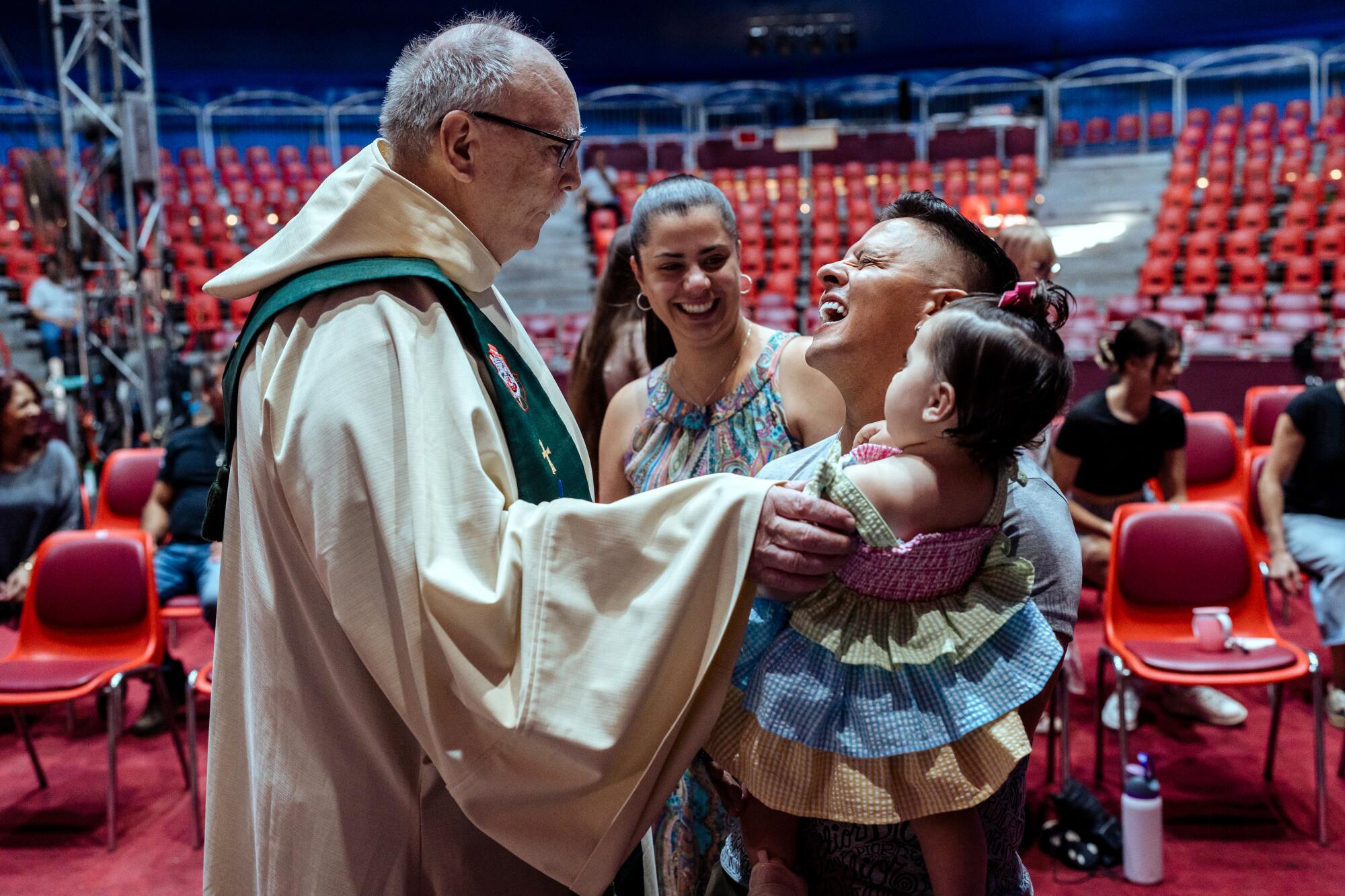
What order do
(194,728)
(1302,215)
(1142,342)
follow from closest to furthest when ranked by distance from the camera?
1. (194,728)
2. (1142,342)
3. (1302,215)

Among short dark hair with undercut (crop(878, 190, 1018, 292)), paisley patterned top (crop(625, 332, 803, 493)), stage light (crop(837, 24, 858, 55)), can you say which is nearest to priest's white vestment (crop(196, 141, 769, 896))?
short dark hair with undercut (crop(878, 190, 1018, 292))

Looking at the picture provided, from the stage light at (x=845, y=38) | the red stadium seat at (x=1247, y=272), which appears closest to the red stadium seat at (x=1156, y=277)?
the red stadium seat at (x=1247, y=272)

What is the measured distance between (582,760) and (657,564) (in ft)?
0.73

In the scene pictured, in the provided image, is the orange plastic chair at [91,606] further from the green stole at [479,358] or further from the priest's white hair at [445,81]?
the priest's white hair at [445,81]

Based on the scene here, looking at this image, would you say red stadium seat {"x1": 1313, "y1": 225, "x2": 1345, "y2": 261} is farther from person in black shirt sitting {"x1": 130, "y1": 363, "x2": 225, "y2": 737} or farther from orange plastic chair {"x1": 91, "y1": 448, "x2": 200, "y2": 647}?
orange plastic chair {"x1": 91, "y1": 448, "x2": 200, "y2": 647}

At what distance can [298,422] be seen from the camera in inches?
47.1

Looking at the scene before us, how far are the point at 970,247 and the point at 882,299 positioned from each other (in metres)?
0.15

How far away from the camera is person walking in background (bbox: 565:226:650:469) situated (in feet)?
10.6

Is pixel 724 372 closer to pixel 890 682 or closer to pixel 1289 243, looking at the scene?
pixel 890 682

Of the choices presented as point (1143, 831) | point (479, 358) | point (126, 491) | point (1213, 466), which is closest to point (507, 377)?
point (479, 358)

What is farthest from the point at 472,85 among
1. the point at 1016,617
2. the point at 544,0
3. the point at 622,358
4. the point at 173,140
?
the point at 173,140

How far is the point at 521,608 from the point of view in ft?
3.76

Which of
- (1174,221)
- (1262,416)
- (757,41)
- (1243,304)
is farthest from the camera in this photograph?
(757,41)

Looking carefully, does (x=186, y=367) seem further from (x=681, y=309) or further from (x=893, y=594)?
(x=893, y=594)
